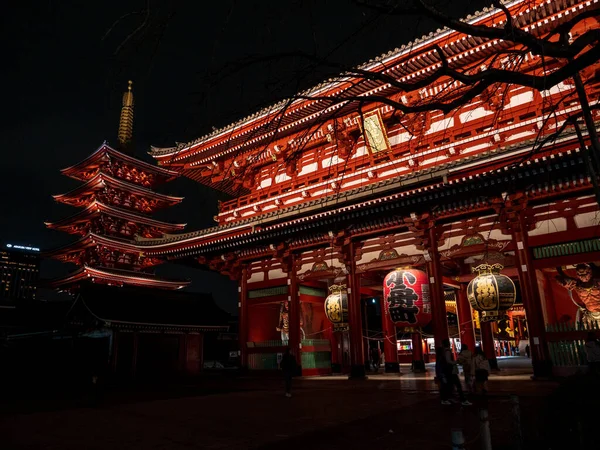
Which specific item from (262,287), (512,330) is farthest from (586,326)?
(512,330)

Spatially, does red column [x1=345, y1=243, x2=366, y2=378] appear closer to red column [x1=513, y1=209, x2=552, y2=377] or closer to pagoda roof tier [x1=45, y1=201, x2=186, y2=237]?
red column [x1=513, y1=209, x2=552, y2=377]

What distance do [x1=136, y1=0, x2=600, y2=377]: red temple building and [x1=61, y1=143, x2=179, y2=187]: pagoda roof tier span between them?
1270cm

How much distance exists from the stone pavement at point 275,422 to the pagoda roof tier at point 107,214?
74.1 ft

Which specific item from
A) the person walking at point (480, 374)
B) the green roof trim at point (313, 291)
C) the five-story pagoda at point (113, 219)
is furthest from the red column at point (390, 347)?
the five-story pagoda at point (113, 219)

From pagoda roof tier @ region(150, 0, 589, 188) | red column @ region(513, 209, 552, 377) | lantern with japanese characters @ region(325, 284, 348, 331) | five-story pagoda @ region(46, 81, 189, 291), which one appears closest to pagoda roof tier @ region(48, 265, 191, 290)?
five-story pagoda @ region(46, 81, 189, 291)

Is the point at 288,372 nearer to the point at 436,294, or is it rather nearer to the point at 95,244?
the point at 436,294

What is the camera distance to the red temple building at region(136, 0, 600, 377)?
38.5 ft

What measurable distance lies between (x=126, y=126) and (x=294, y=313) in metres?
27.9

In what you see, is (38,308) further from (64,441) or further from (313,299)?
(64,441)

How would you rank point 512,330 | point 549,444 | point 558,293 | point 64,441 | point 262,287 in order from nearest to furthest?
point 549,444, point 64,441, point 558,293, point 262,287, point 512,330

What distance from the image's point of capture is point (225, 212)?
2017 cm

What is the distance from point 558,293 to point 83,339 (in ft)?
69.0

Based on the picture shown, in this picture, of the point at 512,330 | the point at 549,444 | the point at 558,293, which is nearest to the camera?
the point at 549,444

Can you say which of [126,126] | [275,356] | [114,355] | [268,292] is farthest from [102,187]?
[275,356]
